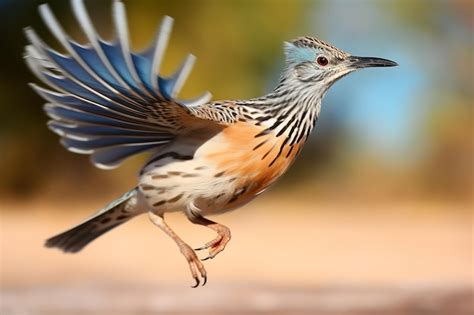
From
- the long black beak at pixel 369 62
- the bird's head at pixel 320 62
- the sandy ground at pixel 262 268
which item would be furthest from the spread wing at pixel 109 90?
the sandy ground at pixel 262 268

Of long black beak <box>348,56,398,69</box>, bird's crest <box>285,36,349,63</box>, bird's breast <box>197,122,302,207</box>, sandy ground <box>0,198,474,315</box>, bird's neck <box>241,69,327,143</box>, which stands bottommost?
sandy ground <box>0,198,474,315</box>

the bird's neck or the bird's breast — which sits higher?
the bird's neck

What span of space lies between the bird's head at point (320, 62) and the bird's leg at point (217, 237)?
0.80 m

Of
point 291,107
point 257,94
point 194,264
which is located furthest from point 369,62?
point 257,94

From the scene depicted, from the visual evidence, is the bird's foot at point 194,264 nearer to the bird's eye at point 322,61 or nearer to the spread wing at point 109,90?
the spread wing at point 109,90

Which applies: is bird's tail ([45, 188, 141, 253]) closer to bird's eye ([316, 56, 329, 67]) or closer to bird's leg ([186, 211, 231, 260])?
bird's leg ([186, 211, 231, 260])

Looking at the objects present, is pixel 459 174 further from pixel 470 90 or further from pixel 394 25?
pixel 394 25

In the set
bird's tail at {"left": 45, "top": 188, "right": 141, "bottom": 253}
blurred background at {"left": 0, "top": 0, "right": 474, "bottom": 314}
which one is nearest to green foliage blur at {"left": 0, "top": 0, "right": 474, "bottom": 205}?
blurred background at {"left": 0, "top": 0, "right": 474, "bottom": 314}

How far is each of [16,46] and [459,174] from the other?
9.12 metres

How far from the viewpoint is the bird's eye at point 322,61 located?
4270 millimetres

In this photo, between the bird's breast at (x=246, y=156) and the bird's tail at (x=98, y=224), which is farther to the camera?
the bird's tail at (x=98, y=224)

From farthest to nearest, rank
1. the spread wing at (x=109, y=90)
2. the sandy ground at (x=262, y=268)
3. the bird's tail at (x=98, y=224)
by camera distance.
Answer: the sandy ground at (x=262, y=268), the bird's tail at (x=98, y=224), the spread wing at (x=109, y=90)

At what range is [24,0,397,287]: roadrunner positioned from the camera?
12.0 ft

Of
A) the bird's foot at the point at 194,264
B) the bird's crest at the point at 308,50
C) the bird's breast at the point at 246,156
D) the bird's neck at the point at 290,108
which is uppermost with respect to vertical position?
the bird's crest at the point at 308,50
